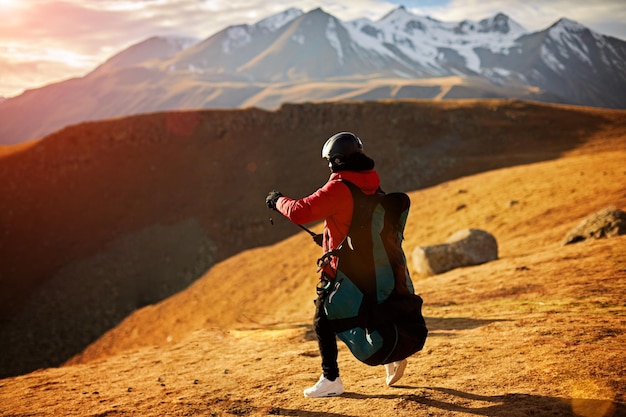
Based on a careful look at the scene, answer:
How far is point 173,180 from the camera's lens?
120ft

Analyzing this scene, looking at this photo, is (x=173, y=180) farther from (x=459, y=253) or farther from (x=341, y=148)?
(x=341, y=148)

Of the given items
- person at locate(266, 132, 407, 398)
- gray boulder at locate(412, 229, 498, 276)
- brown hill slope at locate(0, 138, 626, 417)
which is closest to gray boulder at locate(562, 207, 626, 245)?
brown hill slope at locate(0, 138, 626, 417)

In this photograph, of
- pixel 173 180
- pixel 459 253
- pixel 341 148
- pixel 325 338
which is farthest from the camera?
pixel 173 180

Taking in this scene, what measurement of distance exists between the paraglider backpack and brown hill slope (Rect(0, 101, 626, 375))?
21297 millimetres

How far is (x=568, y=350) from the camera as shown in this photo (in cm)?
538

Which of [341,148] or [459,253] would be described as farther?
[459,253]

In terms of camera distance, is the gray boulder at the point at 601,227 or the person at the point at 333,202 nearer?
the person at the point at 333,202

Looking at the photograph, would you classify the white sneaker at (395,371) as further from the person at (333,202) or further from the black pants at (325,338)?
the black pants at (325,338)

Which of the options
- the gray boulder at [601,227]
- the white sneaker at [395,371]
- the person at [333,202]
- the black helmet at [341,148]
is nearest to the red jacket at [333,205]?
the person at [333,202]

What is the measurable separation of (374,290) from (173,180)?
34456 mm

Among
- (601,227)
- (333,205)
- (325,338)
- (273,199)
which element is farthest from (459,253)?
(333,205)

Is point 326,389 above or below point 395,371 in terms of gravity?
below

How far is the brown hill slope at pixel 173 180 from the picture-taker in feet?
84.1

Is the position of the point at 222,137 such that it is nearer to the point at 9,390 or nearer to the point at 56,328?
the point at 56,328
